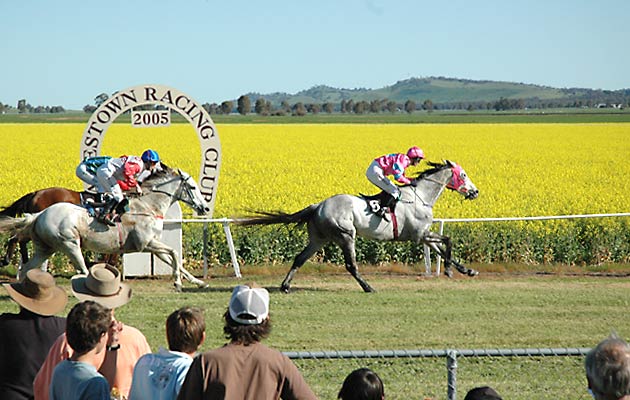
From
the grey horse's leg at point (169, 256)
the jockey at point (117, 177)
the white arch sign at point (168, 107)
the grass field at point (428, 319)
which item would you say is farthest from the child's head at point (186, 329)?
the white arch sign at point (168, 107)

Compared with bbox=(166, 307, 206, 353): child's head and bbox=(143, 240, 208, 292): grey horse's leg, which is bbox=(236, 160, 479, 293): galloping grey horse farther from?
bbox=(166, 307, 206, 353): child's head

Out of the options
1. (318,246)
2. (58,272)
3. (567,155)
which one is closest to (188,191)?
(318,246)

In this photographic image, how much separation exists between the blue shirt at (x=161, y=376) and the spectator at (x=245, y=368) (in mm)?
286

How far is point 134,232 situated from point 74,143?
30.1 meters

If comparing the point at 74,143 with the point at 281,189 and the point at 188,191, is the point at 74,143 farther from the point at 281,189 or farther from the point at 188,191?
the point at 188,191

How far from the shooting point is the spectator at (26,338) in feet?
18.4

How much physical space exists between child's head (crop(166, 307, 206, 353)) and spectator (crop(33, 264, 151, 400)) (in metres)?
0.38

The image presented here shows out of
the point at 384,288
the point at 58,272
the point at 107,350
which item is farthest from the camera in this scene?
the point at 58,272

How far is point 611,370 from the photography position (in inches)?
161

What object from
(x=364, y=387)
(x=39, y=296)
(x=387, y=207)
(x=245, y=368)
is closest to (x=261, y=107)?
(x=387, y=207)

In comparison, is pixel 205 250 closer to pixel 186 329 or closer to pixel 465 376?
pixel 465 376

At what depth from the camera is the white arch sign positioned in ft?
55.0

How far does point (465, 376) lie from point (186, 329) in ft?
14.5

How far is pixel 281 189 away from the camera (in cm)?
2397
